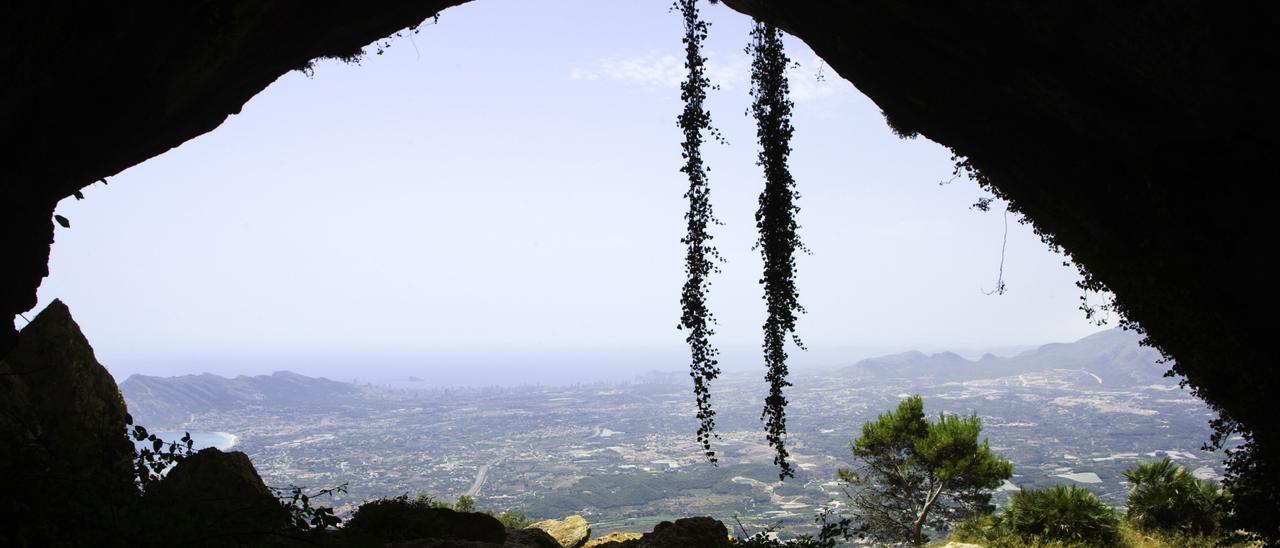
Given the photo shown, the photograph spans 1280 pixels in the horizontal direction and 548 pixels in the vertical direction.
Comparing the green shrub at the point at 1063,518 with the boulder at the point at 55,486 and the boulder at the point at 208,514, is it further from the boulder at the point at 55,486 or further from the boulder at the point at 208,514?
the boulder at the point at 55,486

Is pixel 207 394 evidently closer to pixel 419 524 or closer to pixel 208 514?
pixel 419 524

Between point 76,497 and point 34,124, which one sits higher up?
point 34,124

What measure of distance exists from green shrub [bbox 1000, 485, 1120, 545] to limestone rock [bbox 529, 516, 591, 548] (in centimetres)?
1015

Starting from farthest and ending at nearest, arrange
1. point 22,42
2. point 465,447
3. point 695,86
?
1. point 465,447
2. point 695,86
3. point 22,42

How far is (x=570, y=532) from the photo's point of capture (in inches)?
467

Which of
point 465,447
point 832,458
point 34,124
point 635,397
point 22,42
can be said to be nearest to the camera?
point 22,42

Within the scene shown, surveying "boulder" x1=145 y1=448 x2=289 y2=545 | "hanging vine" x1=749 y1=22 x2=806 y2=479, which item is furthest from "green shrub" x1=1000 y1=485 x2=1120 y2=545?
"boulder" x1=145 y1=448 x2=289 y2=545

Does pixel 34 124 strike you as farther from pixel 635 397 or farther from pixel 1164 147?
pixel 635 397

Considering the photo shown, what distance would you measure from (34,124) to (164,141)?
10.4 ft

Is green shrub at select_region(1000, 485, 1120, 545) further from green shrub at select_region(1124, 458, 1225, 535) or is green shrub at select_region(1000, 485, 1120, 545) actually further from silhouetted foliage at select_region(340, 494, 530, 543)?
silhouetted foliage at select_region(340, 494, 530, 543)

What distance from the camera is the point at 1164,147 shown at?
18.0ft

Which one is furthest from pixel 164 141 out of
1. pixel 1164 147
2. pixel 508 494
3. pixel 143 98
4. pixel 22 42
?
pixel 508 494

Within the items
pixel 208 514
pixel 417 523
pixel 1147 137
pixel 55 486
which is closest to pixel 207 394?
pixel 417 523

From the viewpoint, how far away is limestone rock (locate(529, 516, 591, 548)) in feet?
37.0
